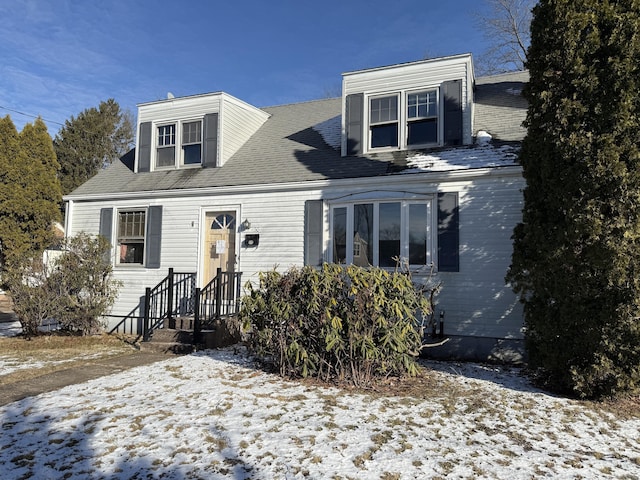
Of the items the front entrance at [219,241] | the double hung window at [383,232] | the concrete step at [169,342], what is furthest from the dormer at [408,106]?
the concrete step at [169,342]

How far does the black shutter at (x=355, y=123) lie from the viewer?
9266mm

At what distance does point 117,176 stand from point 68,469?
9.39m

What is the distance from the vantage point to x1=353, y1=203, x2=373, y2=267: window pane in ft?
27.3

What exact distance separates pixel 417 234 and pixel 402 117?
8.61 ft

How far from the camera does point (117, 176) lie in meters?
11.4

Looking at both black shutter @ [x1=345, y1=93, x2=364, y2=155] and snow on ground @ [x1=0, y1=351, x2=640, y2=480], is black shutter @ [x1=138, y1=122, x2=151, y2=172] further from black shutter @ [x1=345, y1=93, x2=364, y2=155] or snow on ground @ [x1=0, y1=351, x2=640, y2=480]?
snow on ground @ [x1=0, y1=351, x2=640, y2=480]

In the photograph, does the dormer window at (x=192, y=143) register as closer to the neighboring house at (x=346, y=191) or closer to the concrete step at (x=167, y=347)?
the neighboring house at (x=346, y=191)

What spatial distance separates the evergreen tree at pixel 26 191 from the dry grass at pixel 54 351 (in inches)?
80.9

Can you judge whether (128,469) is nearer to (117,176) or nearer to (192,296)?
(192,296)

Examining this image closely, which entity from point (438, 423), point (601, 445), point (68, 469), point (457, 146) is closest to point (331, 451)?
point (438, 423)

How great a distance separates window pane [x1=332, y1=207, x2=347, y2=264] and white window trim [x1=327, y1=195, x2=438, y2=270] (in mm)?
47

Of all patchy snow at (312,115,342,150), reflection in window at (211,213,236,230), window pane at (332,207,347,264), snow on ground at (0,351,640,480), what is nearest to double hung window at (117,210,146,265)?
reflection in window at (211,213,236,230)

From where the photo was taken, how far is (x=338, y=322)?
522 centimetres

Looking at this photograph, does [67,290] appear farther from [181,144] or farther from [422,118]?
[422,118]
